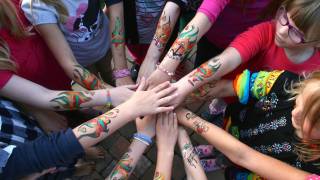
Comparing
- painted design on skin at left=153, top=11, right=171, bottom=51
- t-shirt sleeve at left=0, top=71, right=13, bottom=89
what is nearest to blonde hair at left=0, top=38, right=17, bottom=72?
t-shirt sleeve at left=0, top=71, right=13, bottom=89

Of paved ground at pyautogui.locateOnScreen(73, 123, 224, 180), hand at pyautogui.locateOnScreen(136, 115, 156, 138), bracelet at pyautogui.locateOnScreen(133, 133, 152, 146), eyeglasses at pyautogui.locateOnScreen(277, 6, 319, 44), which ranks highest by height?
eyeglasses at pyautogui.locateOnScreen(277, 6, 319, 44)

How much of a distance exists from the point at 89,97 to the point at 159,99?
0.39 meters

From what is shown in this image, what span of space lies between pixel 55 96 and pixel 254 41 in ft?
3.55

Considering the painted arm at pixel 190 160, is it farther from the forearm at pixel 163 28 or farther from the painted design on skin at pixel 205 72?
the forearm at pixel 163 28

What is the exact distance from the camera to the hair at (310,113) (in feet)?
4.32

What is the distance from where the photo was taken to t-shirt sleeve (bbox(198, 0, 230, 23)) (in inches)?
73.5

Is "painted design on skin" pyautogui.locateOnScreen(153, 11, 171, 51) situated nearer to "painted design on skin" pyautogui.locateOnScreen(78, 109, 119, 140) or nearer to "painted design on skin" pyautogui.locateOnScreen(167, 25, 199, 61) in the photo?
"painted design on skin" pyautogui.locateOnScreen(167, 25, 199, 61)

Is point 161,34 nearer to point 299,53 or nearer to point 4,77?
point 299,53

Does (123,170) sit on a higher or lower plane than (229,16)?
lower

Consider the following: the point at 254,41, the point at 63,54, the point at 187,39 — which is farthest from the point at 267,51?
the point at 63,54

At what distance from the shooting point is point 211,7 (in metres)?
1.87

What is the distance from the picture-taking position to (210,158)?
Answer: 8.38 ft

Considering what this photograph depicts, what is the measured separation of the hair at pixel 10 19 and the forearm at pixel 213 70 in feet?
2.82

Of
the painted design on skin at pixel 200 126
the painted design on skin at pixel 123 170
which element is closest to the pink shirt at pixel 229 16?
the painted design on skin at pixel 200 126
